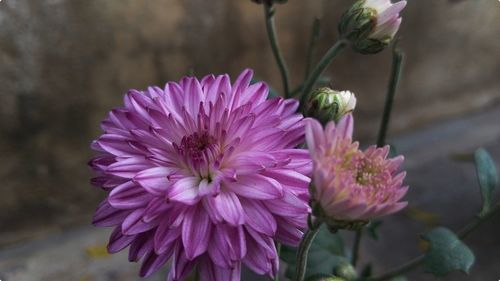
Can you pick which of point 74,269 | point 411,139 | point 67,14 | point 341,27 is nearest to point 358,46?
point 341,27

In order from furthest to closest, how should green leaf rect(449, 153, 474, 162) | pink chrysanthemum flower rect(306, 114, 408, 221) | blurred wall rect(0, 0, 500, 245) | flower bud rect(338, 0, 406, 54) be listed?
green leaf rect(449, 153, 474, 162), blurred wall rect(0, 0, 500, 245), flower bud rect(338, 0, 406, 54), pink chrysanthemum flower rect(306, 114, 408, 221)

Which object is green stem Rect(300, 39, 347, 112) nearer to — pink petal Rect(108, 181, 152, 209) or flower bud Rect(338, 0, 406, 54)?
flower bud Rect(338, 0, 406, 54)

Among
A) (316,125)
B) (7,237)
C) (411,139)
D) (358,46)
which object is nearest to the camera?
(316,125)

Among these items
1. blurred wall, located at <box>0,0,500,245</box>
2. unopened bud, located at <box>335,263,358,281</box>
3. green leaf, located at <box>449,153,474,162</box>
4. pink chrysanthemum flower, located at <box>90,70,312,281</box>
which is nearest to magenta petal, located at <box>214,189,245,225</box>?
pink chrysanthemum flower, located at <box>90,70,312,281</box>

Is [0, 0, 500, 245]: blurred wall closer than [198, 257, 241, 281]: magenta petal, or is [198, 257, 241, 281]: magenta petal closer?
[198, 257, 241, 281]: magenta petal

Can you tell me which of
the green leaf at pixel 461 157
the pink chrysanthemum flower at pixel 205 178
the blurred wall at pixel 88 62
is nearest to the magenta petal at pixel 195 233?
the pink chrysanthemum flower at pixel 205 178

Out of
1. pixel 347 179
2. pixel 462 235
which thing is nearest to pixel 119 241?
pixel 347 179

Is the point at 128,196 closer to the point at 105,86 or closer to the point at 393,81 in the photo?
the point at 393,81

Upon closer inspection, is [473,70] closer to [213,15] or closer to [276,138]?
[213,15]
